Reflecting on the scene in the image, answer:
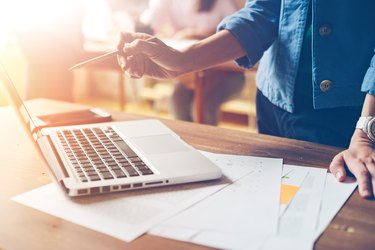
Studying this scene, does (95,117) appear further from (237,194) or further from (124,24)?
(124,24)

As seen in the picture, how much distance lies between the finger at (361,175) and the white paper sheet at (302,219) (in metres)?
0.05

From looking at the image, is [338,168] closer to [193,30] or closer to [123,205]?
[123,205]

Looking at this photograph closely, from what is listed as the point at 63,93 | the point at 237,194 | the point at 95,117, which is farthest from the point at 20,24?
the point at 237,194

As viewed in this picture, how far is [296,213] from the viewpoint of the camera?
666mm

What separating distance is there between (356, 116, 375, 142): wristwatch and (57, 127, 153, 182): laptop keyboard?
1.29 ft

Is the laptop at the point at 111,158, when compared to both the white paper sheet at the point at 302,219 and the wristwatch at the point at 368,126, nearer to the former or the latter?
the white paper sheet at the point at 302,219

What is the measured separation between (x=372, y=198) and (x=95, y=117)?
68cm

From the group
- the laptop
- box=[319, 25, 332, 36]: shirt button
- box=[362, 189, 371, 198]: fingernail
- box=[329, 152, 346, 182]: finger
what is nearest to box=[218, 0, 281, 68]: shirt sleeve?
box=[319, 25, 332, 36]: shirt button

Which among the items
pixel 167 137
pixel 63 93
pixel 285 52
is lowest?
pixel 63 93

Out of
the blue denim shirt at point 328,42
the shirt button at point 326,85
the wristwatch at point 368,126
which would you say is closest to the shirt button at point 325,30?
the blue denim shirt at point 328,42

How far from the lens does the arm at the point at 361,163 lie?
2.46 ft

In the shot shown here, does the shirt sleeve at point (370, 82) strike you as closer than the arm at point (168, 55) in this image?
Yes

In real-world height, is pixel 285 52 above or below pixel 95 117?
above

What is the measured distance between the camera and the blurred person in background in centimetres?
297
